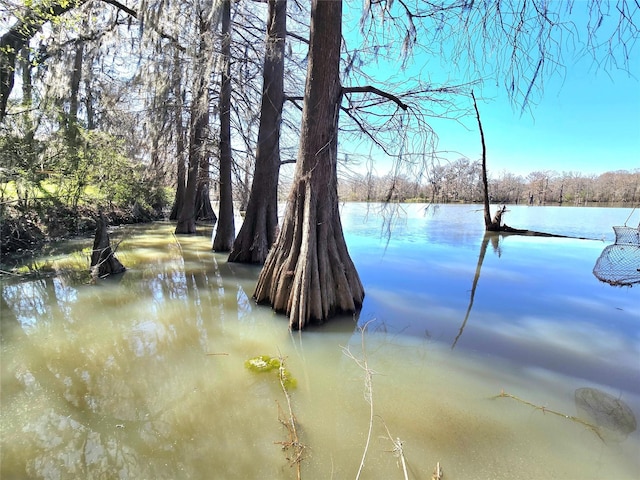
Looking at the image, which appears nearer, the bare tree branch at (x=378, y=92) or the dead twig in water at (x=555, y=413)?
the dead twig in water at (x=555, y=413)

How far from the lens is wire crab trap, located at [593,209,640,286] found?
173 inches

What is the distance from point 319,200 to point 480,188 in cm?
1537

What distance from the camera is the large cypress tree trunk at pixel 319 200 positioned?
4434 mm

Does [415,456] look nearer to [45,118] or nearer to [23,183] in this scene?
[23,183]

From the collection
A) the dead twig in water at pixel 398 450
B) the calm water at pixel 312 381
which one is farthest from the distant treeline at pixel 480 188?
the dead twig in water at pixel 398 450

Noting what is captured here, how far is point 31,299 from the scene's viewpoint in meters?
4.88

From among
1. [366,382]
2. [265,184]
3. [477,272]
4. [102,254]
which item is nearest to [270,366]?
[366,382]

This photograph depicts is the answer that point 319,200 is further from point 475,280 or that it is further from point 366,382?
point 475,280

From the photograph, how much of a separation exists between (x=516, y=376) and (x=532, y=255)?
831 cm

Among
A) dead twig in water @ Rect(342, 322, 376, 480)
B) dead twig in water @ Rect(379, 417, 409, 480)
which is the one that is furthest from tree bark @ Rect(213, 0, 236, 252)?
dead twig in water @ Rect(379, 417, 409, 480)

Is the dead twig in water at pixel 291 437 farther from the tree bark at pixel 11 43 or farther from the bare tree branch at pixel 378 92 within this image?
the tree bark at pixel 11 43

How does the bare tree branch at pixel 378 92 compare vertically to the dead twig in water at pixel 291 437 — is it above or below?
above

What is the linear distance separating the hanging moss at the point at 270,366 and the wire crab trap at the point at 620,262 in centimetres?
412

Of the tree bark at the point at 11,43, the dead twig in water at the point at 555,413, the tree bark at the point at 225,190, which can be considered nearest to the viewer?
the dead twig in water at the point at 555,413
